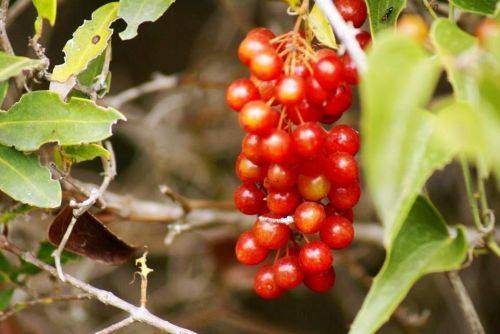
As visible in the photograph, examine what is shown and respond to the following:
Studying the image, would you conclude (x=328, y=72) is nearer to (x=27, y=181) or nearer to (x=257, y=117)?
(x=257, y=117)

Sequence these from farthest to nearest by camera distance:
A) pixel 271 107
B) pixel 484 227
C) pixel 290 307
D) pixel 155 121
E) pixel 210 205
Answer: pixel 290 307 < pixel 155 121 < pixel 210 205 < pixel 484 227 < pixel 271 107

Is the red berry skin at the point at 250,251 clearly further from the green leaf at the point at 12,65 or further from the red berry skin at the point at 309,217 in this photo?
the green leaf at the point at 12,65

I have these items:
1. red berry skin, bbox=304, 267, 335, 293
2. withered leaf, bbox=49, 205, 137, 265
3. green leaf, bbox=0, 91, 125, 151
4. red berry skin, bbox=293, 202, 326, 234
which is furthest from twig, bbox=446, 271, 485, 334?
green leaf, bbox=0, 91, 125, 151

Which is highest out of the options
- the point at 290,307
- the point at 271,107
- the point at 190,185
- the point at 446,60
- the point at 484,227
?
the point at 446,60

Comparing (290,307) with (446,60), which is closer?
(446,60)

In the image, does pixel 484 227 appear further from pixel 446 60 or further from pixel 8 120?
pixel 8 120

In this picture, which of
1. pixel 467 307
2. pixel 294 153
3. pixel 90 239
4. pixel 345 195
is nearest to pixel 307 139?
pixel 294 153

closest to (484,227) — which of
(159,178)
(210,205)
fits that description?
(210,205)
